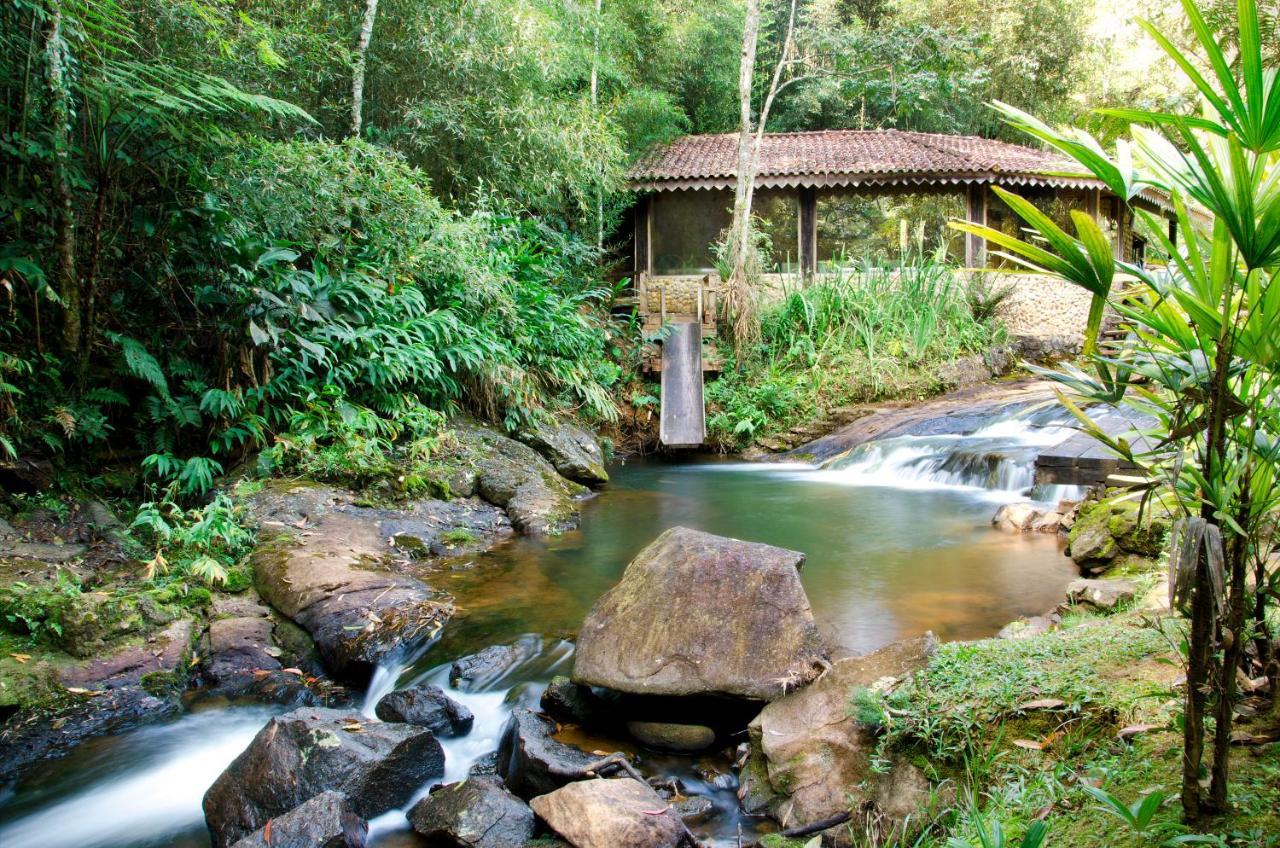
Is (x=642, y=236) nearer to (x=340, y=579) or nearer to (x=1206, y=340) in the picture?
(x=340, y=579)

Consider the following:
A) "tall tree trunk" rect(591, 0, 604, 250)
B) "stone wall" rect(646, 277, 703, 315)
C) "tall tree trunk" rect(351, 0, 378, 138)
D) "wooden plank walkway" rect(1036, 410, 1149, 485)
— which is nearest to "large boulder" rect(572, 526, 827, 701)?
"wooden plank walkway" rect(1036, 410, 1149, 485)

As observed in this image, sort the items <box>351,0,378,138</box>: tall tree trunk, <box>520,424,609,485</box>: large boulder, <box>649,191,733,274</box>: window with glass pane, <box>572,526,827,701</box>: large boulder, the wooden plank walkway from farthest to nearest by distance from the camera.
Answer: <box>649,191,733,274</box>: window with glass pane
<box>351,0,378,138</box>: tall tree trunk
<box>520,424,609,485</box>: large boulder
the wooden plank walkway
<box>572,526,827,701</box>: large boulder

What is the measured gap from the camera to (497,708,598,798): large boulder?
130 inches

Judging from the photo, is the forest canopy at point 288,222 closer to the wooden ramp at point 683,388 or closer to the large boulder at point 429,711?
the wooden ramp at point 683,388

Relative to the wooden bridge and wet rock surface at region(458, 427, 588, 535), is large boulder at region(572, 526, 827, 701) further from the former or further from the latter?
the wooden bridge

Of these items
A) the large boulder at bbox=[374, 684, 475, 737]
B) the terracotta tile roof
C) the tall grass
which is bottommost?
the large boulder at bbox=[374, 684, 475, 737]

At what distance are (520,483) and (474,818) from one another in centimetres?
511

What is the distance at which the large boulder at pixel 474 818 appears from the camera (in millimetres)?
3039

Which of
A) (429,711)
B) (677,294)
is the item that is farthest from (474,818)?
(677,294)

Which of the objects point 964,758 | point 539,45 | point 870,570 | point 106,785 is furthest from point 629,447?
point 964,758

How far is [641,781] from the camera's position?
3.19 m

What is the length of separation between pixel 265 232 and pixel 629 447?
6462 millimetres

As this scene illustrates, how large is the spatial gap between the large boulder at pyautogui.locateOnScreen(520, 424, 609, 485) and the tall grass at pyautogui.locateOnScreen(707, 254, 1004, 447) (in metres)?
3.22

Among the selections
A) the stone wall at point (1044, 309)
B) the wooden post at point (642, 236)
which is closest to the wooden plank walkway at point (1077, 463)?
the stone wall at point (1044, 309)
